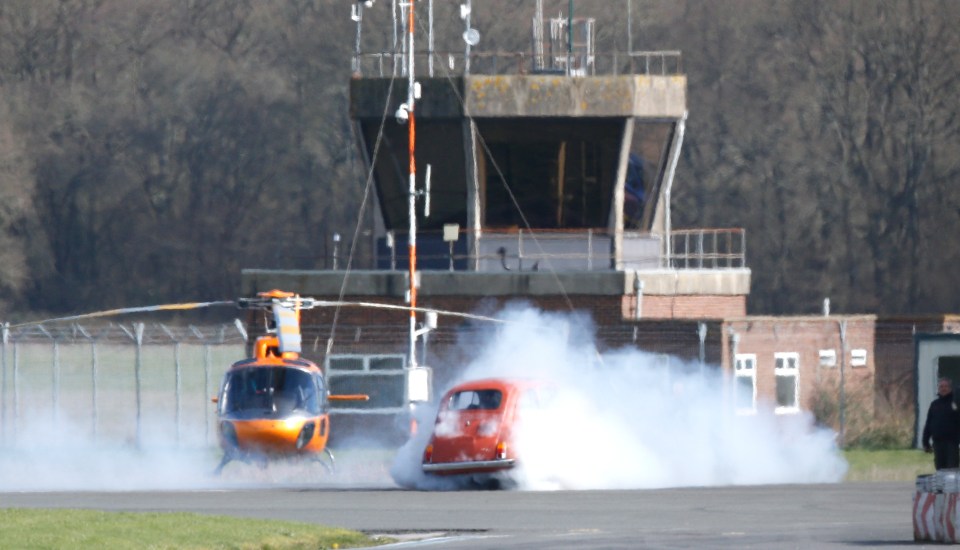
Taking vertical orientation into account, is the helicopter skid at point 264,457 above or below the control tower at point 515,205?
below

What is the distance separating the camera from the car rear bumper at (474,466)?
30.0 m

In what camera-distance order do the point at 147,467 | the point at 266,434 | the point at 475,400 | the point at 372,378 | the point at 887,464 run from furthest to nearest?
the point at 372,378 → the point at 147,467 → the point at 887,464 → the point at 266,434 → the point at 475,400

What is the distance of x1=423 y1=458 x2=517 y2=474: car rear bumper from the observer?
30.0 meters

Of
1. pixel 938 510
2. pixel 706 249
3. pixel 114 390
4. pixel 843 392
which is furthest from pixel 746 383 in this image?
pixel 706 249

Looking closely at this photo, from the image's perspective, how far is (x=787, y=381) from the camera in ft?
139

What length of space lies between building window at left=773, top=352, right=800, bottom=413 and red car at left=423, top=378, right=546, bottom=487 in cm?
1206

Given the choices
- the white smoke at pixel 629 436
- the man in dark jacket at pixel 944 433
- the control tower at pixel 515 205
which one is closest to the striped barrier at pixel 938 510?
the man in dark jacket at pixel 944 433

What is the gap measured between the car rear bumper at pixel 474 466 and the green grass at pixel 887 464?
568cm

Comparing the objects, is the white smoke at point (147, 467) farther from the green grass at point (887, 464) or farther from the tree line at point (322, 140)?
the tree line at point (322, 140)

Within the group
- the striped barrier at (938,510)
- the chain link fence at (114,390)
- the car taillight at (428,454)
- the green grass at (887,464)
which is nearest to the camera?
the striped barrier at (938,510)

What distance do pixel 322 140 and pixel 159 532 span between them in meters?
63.5

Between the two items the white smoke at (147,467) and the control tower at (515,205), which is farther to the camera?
the control tower at (515,205)

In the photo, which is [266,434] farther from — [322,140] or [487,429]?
[322,140]

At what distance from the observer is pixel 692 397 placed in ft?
117
